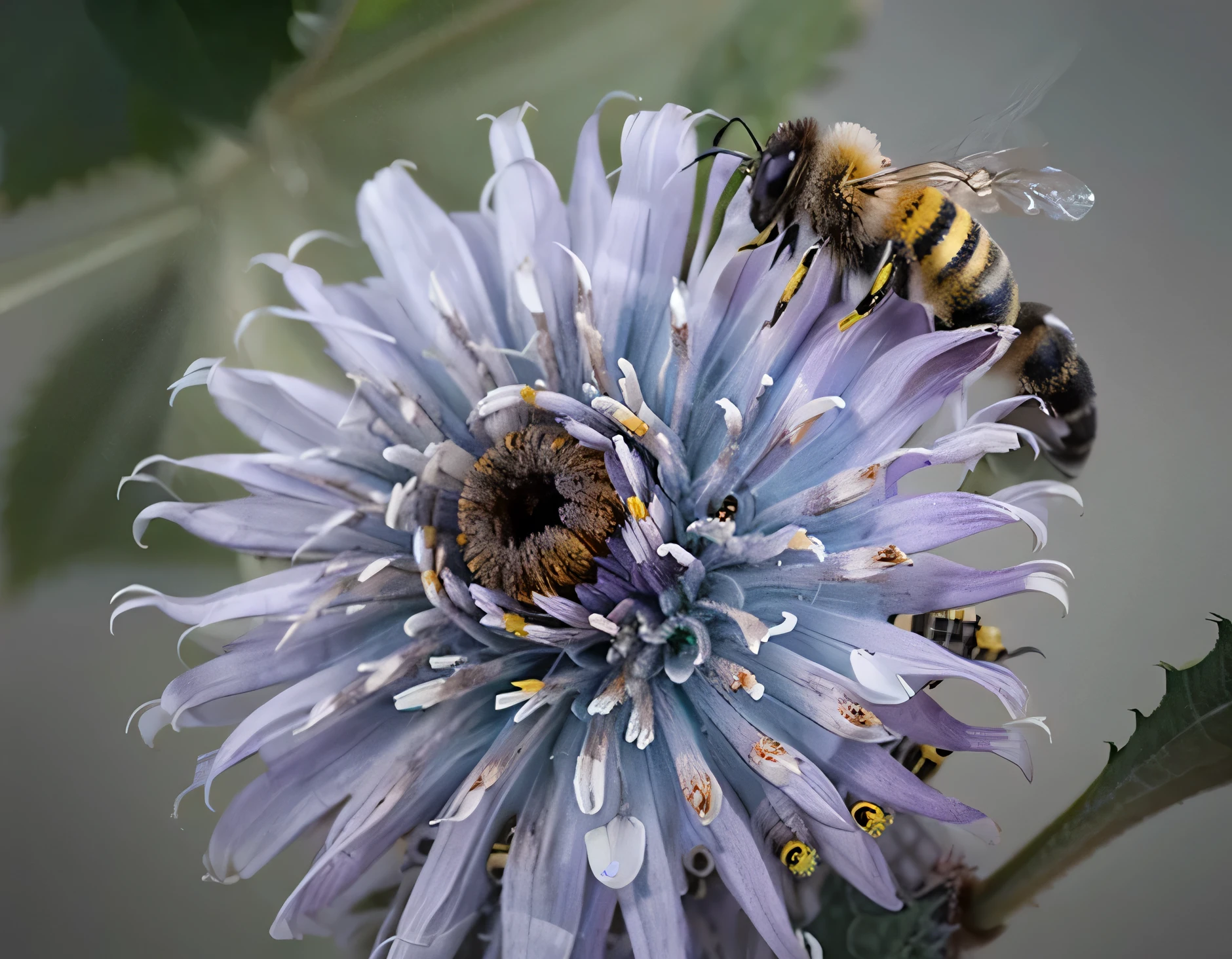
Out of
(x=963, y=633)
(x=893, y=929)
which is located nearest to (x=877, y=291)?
(x=963, y=633)

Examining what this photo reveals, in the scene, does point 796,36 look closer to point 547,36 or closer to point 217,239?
→ point 547,36

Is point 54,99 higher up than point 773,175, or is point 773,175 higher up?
point 54,99

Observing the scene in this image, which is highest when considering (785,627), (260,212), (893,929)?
(260,212)

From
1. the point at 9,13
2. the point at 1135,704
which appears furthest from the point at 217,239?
the point at 1135,704

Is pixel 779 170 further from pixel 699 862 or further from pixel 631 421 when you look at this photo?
pixel 699 862

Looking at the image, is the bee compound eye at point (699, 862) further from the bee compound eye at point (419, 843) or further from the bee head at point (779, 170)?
the bee head at point (779, 170)

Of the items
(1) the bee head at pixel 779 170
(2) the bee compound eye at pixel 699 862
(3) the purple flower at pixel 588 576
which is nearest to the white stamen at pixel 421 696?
(3) the purple flower at pixel 588 576

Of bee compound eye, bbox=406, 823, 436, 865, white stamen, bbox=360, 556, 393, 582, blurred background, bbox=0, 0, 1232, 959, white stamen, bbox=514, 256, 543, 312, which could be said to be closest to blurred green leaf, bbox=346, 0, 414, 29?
blurred background, bbox=0, 0, 1232, 959
